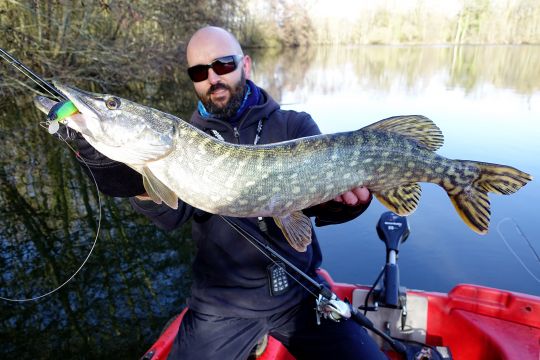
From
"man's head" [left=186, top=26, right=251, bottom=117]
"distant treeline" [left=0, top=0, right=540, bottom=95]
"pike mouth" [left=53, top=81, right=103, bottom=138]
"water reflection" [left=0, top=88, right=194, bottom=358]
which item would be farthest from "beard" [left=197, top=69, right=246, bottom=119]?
"distant treeline" [left=0, top=0, right=540, bottom=95]

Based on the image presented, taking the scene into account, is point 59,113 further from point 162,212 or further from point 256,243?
point 256,243

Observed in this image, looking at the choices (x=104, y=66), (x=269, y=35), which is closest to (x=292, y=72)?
(x=104, y=66)

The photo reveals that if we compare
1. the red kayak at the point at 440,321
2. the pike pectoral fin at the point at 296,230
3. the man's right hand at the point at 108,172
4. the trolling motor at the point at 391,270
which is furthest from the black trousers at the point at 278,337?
the man's right hand at the point at 108,172

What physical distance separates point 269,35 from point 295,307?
38765 millimetres

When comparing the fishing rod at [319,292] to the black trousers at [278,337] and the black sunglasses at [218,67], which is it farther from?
the black sunglasses at [218,67]

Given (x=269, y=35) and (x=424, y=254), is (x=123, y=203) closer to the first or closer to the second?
(x=424, y=254)

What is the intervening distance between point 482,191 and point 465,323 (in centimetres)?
93

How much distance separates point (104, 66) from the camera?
28.2ft

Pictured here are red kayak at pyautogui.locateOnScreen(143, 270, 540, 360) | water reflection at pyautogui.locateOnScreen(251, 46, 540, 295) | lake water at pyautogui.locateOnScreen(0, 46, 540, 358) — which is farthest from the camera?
water reflection at pyautogui.locateOnScreen(251, 46, 540, 295)

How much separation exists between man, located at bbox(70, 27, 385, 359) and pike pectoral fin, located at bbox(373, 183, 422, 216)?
4.3 inches

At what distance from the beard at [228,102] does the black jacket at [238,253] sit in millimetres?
144

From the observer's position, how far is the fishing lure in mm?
1316

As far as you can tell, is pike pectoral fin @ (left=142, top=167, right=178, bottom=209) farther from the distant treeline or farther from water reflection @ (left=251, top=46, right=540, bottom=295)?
the distant treeline

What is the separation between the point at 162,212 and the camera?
6.13ft
